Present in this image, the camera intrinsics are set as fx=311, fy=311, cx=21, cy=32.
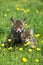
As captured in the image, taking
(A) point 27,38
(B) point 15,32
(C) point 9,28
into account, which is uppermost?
(B) point 15,32

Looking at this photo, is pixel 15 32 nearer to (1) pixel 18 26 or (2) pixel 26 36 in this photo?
(1) pixel 18 26

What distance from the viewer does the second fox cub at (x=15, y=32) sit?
8.93m

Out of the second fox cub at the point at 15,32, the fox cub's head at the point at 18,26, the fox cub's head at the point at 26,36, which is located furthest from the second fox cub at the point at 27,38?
the fox cub's head at the point at 18,26

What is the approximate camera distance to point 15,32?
918 cm

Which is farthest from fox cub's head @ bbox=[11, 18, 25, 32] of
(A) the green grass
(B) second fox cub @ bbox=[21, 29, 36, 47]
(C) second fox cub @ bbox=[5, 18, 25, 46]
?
(A) the green grass

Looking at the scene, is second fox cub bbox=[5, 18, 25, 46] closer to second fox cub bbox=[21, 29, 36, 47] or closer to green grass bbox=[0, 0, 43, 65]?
second fox cub bbox=[21, 29, 36, 47]

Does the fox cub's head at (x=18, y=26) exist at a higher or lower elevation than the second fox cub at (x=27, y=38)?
higher

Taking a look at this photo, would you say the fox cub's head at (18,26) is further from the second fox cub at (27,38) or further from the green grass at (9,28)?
the green grass at (9,28)

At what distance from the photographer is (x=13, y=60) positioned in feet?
26.5

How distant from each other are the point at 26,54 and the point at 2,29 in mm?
2568

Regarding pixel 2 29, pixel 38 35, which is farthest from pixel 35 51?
pixel 2 29

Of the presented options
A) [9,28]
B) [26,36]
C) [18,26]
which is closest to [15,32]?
[18,26]

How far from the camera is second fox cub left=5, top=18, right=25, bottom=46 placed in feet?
29.3

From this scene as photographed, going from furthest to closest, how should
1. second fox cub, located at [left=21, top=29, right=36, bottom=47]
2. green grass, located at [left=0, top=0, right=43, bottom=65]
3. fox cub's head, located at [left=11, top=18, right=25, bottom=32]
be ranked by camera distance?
second fox cub, located at [left=21, top=29, right=36, bottom=47] < fox cub's head, located at [left=11, top=18, right=25, bottom=32] < green grass, located at [left=0, top=0, right=43, bottom=65]
